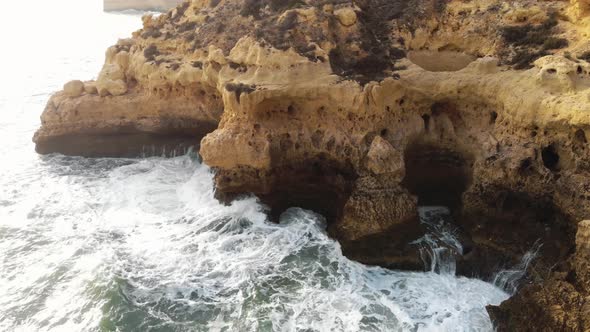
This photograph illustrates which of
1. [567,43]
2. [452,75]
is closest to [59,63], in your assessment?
[452,75]

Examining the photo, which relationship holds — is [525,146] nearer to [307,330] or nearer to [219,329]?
[307,330]

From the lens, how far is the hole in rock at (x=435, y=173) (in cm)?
1171

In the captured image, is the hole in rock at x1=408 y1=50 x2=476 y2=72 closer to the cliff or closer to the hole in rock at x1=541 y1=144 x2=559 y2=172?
the hole in rock at x1=541 y1=144 x2=559 y2=172

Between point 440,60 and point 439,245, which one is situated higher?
point 440,60

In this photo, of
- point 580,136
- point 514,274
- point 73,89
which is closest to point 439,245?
point 514,274

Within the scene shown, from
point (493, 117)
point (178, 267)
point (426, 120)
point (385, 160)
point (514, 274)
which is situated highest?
point (493, 117)

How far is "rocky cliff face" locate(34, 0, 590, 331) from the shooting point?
31.7ft

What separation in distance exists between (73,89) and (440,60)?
1085 centimetres

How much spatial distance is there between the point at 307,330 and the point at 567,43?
8.24 metres

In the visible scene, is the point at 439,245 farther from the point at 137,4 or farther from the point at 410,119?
the point at 137,4

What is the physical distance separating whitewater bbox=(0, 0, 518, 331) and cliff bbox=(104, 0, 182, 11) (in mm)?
40128

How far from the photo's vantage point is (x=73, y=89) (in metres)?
15.5

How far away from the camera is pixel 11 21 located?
141 ft

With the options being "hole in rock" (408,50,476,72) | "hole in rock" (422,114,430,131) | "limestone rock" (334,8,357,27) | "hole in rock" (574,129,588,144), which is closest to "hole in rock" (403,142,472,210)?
"hole in rock" (422,114,430,131)
